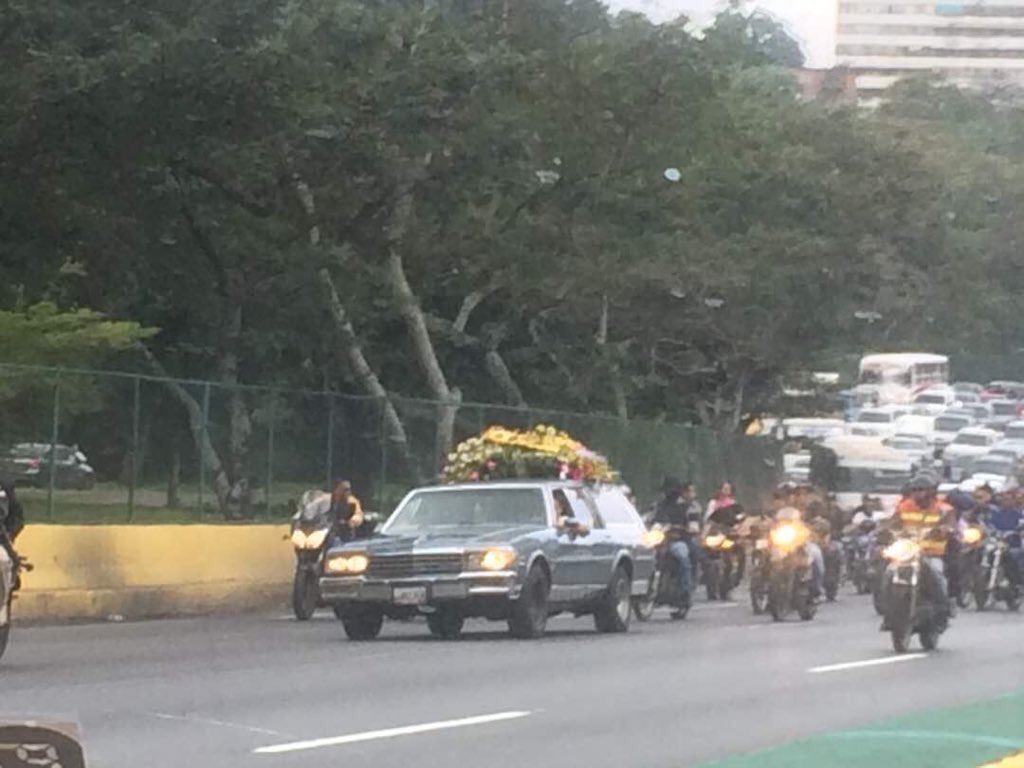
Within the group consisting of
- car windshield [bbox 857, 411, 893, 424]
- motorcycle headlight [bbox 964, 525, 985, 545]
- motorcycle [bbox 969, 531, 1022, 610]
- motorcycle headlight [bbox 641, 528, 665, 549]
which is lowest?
motorcycle [bbox 969, 531, 1022, 610]

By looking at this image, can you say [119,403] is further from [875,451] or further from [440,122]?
[875,451]

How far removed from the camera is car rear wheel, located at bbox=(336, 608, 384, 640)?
74.8 feet

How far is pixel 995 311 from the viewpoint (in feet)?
181

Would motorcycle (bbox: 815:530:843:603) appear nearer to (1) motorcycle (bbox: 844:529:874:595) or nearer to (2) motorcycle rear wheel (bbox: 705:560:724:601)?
(1) motorcycle (bbox: 844:529:874:595)

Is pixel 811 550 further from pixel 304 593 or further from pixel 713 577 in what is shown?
pixel 304 593

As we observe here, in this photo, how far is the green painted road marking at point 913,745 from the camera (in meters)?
12.1

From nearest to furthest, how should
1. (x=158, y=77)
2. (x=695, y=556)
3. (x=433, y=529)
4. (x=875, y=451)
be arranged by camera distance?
(x=433, y=529) → (x=158, y=77) → (x=695, y=556) → (x=875, y=451)

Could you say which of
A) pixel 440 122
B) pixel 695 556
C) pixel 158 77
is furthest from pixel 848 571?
pixel 158 77

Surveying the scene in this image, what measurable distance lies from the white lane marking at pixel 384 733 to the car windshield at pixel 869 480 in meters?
34.9

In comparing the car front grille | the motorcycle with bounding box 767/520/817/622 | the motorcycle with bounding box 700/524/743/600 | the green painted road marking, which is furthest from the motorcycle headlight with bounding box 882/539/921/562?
the motorcycle with bounding box 700/524/743/600

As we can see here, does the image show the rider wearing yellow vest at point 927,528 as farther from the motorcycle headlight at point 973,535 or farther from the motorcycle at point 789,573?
the motorcycle headlight at point 973,535

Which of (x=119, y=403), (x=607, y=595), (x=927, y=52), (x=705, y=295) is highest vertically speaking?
(x=927, y=52)

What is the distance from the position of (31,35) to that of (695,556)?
1081 centimetres

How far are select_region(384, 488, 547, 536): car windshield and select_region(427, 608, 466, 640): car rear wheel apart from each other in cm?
87
